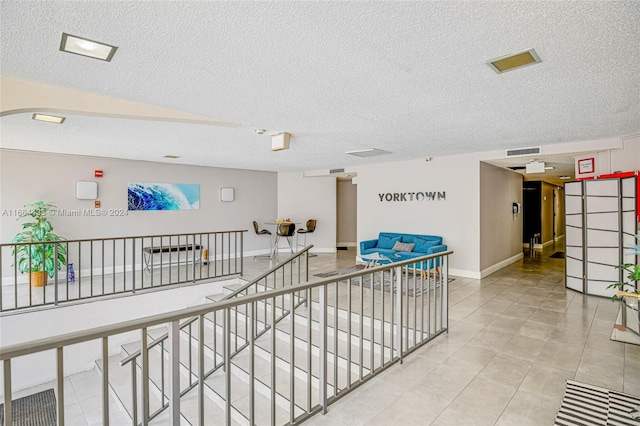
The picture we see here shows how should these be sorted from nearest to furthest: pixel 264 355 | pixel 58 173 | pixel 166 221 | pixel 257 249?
1. pixel 264 355
2. pixel 58 173
3. pixel 166 221
4. pixel 257 249

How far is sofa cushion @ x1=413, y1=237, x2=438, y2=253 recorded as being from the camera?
7105 mm

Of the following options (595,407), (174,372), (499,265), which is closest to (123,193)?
(174,372)

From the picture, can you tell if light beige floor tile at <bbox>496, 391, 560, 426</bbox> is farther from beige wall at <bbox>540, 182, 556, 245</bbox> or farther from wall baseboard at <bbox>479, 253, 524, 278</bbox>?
beige wall at <bbox>540, 182, 556, 245</bbox>

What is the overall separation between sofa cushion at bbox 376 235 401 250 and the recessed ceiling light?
17.6 ft

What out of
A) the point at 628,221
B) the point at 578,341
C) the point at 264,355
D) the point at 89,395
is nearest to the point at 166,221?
the point at 89,395

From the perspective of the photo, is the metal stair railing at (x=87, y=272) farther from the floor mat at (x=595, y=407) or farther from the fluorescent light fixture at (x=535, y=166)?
the fluorescent light fixture at (x=535, y=166)

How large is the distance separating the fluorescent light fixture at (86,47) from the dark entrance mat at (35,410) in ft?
13.6

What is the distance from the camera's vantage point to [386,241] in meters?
7.94

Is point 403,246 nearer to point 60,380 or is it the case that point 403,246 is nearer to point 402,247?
point 402,247

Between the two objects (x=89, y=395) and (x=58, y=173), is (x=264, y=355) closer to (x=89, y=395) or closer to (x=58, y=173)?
(x=89, y=395)

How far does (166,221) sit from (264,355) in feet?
17.9

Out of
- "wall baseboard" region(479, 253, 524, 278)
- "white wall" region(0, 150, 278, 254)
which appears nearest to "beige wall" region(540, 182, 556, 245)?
"wall baseboard" region(479, 253, 524, 278)

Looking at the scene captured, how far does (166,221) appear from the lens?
27.2ft

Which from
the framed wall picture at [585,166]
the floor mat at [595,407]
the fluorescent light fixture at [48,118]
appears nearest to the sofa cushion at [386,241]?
the framed wall picture at [585,166]
